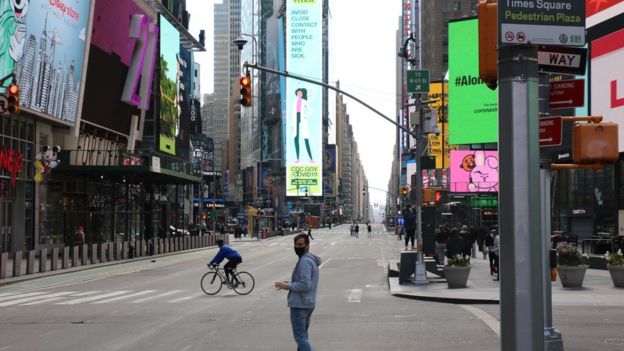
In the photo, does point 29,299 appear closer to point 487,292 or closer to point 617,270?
point 487,292

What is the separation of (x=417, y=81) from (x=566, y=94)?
14.1m

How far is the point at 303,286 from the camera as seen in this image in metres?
8.54

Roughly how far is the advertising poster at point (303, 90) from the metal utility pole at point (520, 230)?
184m

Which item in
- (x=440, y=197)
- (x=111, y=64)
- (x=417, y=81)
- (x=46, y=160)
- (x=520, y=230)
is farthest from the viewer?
(x=111, y=64)

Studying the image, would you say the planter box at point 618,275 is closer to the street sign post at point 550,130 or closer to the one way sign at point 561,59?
the street sign post at point 550,130

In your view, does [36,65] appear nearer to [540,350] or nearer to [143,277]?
[143,277]

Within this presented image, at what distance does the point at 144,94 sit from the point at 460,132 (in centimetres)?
2721

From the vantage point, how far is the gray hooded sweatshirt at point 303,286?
855cm

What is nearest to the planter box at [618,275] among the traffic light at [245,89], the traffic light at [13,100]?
the traffic light at [245,89]

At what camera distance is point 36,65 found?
38.8m

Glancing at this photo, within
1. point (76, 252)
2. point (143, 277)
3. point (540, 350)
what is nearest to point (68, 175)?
point (76, 252)

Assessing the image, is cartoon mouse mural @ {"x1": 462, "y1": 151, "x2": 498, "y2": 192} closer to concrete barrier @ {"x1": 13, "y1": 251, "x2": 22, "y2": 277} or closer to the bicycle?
concrete barrier @ {"x1": 13, "y1": 251, "x2": 22, "y2": 277}

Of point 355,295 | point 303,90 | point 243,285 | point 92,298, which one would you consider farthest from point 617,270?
point 303,90

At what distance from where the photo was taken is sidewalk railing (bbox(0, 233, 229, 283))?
2886cm
